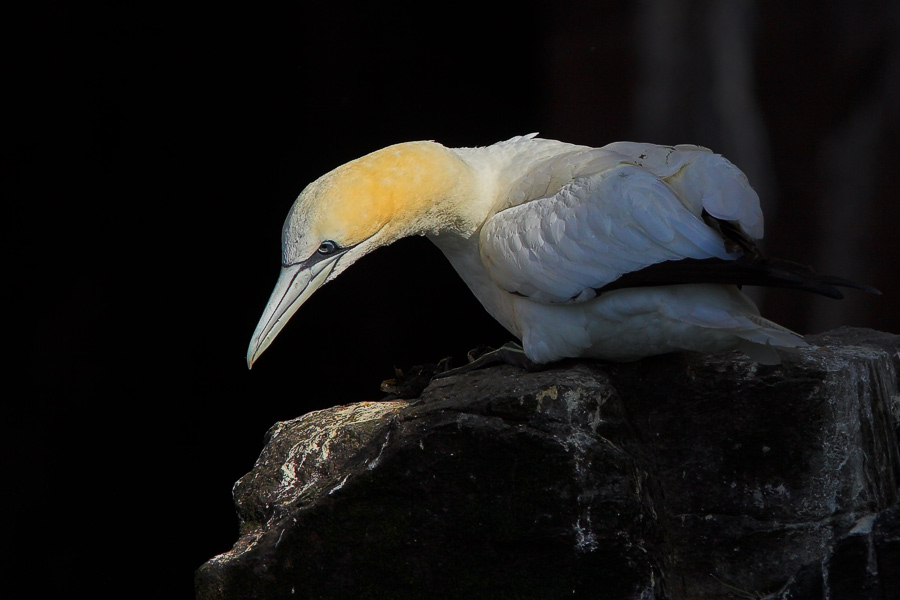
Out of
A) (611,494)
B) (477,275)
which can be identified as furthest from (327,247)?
(611,494)

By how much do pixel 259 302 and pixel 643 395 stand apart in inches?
103

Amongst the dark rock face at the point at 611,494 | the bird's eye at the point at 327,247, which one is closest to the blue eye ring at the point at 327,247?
the bird's eye at the point at 327,247

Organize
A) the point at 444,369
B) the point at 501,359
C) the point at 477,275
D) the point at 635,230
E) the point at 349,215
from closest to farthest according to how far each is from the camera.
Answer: the point at 635,230
the point at 349,215
the point at 501,359
the point at 477,275
the point at 444,369

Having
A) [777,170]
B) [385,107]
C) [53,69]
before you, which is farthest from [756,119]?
[53,69]

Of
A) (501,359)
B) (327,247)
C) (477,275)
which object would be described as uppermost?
(327,247)

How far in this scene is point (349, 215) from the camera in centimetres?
330

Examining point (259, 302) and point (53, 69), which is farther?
point (259, 302)

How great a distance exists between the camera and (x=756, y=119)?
5449 mm

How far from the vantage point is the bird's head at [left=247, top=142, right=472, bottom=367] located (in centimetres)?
329

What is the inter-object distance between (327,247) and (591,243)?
802 millimetres

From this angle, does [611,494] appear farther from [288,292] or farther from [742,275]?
[288,292]

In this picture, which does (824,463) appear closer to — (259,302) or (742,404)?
(742,404)

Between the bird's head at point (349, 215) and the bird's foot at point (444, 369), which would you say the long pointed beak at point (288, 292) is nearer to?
the bird's head at point (349, 215)

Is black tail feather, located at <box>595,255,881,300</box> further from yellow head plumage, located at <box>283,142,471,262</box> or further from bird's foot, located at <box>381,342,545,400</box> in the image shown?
yellow head plumage, located at <box>283,142,471,262</box>
